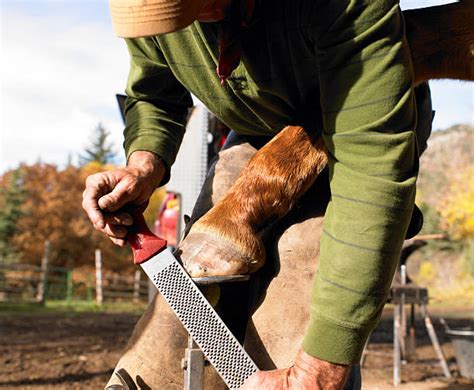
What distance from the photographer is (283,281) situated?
1.82m

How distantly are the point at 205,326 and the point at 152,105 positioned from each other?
2.75ft

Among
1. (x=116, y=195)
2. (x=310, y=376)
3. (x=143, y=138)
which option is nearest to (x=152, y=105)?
(x=143, y=138)

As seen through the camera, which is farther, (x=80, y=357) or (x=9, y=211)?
(x=9, y=211)

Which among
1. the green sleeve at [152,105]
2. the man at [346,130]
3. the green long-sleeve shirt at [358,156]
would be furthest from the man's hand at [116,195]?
the green long-sleeve shirt at [358,156]

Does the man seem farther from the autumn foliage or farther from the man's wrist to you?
the autumn foliage

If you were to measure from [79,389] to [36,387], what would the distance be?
0.35 m

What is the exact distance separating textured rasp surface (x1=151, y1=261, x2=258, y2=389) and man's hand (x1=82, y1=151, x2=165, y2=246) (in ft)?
0.70

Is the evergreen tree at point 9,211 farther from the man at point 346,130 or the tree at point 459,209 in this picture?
the man at point 346,130

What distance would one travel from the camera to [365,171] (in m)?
1.45

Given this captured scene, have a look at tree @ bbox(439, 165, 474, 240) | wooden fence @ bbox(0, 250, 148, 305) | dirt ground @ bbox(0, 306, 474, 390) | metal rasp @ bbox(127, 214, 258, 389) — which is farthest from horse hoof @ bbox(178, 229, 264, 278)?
tree @ bbox(439, 165, 474, 240)

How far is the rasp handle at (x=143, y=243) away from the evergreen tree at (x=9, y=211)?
25.8 metres

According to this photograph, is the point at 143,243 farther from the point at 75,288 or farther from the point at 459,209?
the point at 459,209

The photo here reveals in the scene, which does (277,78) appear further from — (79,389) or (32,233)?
(32,233)

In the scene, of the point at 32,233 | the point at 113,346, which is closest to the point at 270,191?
the point at 113,346
